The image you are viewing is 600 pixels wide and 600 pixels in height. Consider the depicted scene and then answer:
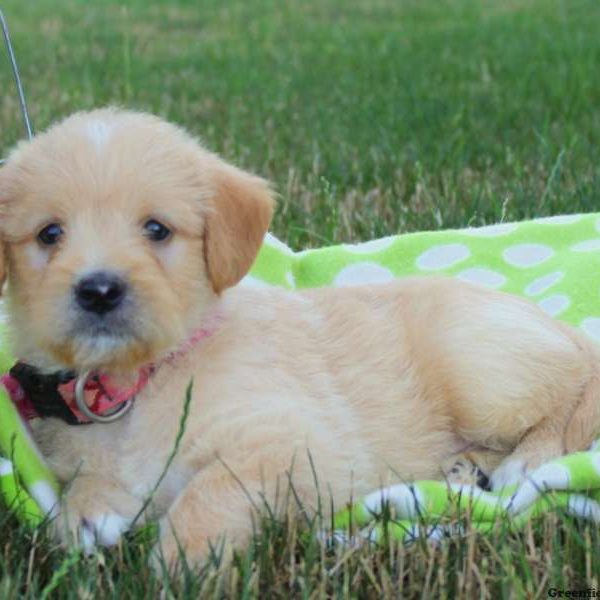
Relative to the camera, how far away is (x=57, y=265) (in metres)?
2.69

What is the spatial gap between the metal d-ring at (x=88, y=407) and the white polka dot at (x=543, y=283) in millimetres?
1716

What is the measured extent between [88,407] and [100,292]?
40 cm

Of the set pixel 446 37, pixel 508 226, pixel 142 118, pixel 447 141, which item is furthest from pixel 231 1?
pixel 142 118

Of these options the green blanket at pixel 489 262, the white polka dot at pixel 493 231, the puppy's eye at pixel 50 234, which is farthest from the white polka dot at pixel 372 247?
the puppy's eye at pixel 50 234

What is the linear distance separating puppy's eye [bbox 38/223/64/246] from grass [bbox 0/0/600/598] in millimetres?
624

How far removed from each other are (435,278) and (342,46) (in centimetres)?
692

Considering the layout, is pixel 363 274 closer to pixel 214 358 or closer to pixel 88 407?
pixel 214 358

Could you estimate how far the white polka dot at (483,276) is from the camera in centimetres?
420

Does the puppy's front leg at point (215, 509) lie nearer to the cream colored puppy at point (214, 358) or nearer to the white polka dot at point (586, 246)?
the cream colored puppy at point (214, 358)

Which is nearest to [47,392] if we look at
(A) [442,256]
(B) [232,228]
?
(B) [232,228]

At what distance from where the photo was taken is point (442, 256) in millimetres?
4230

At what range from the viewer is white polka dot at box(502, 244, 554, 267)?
4238 mm

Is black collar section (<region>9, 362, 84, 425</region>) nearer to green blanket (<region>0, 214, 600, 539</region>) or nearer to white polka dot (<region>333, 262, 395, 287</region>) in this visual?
green blanket (<region>0, 214, 600, 539</region>)

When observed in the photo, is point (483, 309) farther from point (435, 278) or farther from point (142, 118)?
point (142, 118)
